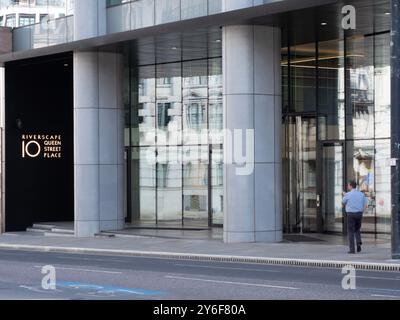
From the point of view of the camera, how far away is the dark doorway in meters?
38.2

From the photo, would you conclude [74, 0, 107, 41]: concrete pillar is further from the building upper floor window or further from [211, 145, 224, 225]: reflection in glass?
[211, 145, 224, 225]: reflection in glass

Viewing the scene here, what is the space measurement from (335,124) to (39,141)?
575 inches

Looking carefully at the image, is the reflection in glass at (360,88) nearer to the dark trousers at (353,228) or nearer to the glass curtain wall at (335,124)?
the glass curtain wall at (335,124)

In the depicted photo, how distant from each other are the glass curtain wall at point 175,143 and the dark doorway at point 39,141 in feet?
11.1

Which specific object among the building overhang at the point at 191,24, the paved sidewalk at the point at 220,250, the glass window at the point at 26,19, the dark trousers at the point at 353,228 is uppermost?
the glass window at the point at 26,19

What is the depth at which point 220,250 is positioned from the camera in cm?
2553

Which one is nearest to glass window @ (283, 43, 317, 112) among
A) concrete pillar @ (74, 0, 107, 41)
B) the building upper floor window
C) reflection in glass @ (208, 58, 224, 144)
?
reflection in glass @ (208, 58, 224, 144)

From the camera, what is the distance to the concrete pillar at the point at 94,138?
33.7 metres

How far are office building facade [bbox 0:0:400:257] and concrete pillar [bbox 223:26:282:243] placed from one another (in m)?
0.04

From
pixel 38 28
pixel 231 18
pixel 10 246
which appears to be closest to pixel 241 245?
pixel 231 18

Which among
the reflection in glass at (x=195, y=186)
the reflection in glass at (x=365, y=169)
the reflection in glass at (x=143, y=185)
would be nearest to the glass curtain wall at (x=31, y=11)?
the reflection in glass at (x=143, y=185)

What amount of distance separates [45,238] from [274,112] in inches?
426

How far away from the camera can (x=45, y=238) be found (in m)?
33.9
